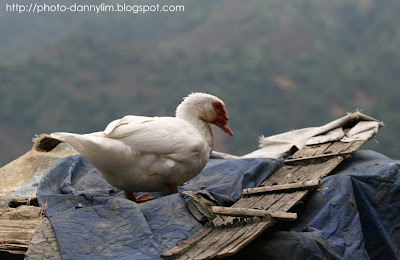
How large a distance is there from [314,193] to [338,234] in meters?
0.41

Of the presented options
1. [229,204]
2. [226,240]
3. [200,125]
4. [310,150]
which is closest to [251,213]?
[226,240]

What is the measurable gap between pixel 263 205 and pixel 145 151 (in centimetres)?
82

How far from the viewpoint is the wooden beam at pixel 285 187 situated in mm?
3820

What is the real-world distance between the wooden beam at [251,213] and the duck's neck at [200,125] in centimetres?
97

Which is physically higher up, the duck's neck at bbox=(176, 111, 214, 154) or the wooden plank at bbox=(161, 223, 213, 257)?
the duck's neck at bbox=(176, 111, 214, 154)

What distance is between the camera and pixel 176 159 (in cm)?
372

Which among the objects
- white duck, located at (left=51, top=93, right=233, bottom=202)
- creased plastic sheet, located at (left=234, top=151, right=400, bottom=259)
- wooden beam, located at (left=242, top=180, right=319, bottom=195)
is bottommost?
creased plastic sheet, located at (left=234, top=151, right=400, bottom=259)

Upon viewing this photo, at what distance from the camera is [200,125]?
4176mm

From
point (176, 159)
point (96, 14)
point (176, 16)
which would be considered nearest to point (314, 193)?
point (176, 159)

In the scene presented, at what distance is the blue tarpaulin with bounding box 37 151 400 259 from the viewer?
3.09 meters

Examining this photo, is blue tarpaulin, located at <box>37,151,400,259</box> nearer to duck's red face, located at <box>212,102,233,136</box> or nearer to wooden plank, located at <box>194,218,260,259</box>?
wooden plank, located at <box>194,218,260,259</box>

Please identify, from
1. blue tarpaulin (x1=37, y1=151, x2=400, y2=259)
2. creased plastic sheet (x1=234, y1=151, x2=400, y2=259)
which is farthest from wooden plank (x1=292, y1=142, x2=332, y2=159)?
creased plastic sheet (x1=234, y1=151, x2=400, y2=259)

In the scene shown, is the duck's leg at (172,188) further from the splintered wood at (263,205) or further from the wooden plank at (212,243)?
the wooden plank at (212,243)

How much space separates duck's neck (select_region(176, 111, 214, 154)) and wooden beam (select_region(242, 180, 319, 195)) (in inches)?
17.8
